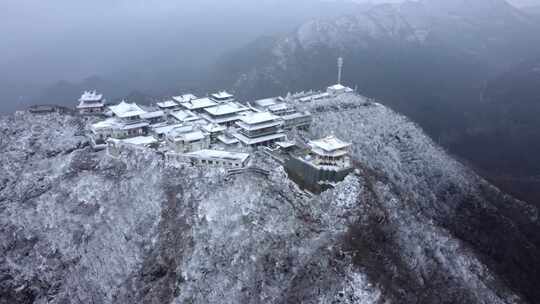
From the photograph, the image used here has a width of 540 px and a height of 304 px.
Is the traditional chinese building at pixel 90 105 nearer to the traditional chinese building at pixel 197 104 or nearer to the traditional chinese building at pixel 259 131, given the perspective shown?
the traditional chinese building at pixel 197 104

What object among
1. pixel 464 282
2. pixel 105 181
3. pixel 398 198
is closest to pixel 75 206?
pixel 105 181

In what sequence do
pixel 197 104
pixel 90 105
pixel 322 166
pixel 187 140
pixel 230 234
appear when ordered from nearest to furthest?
pixel 230 234 < pixel 322 166 < pixel 187 140 < pixel 197 104 < pixel 90 105

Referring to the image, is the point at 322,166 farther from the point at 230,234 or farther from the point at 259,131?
the point at 259,131

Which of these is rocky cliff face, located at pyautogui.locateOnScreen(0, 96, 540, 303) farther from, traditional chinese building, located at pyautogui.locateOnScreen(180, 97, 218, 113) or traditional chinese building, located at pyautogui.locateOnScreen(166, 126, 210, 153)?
traditional chinese building, located at pyautogui.locateOnScreen(180, 97, 218, 113)

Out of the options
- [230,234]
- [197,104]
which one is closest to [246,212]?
[230,234]

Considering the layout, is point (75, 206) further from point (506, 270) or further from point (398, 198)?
point (506, 270)

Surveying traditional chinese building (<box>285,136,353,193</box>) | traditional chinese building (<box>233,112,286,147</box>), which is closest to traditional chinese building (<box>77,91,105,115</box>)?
traditional chinese building (<box>233,112,286,147</box>)

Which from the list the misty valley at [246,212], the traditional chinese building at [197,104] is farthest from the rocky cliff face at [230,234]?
the traditional chinese building at [197,104]

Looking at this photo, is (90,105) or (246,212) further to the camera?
(90,105)
